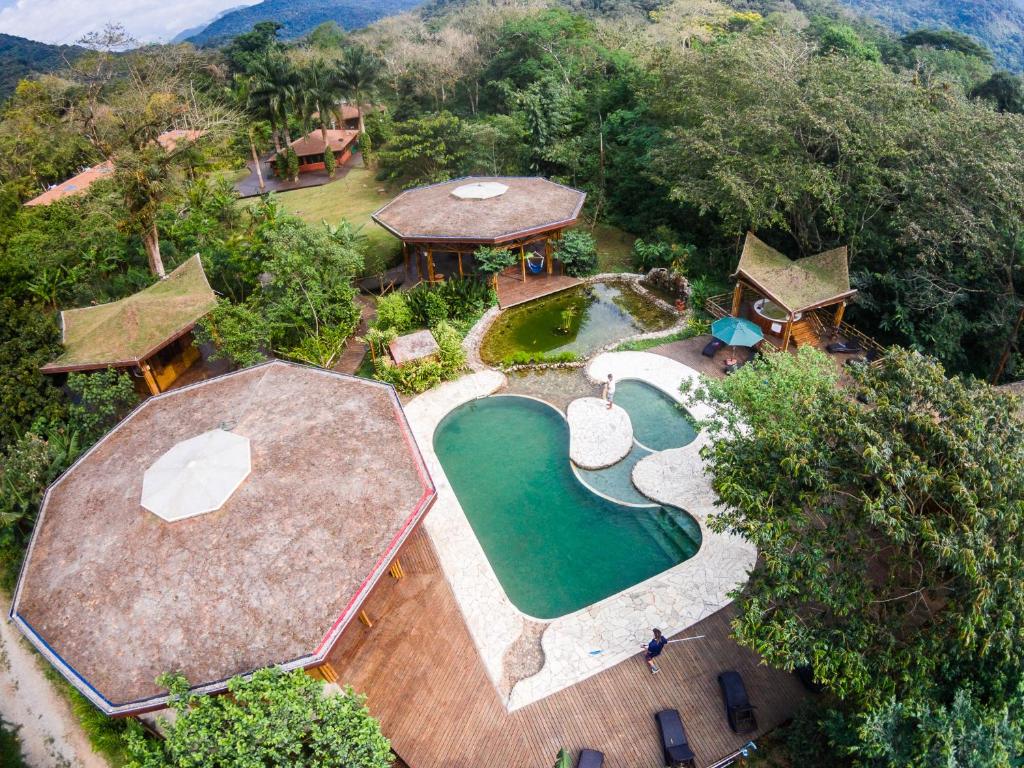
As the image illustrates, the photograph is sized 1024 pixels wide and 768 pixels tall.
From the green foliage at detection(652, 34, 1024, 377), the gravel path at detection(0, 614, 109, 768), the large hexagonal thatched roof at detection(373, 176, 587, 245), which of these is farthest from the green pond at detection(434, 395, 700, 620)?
the green foliage at detection(652, 34, 1024, 377)

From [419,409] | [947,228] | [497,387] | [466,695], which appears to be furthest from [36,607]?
[947,228]

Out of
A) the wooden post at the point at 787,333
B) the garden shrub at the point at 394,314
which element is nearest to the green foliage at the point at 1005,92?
the wooden post at the point at 787,333

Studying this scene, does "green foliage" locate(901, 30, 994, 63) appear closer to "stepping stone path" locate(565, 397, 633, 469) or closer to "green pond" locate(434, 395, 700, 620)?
"stepping stone path" locate(565, 397, 633, 469)

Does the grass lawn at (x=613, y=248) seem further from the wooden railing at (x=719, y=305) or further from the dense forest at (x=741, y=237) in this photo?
the wooden railing at (x=719, y=305)

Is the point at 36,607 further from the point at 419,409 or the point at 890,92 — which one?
the point at 890,92

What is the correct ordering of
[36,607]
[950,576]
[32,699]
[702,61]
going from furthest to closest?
[702,61] → [32,699] → [36,607] → [950,576]

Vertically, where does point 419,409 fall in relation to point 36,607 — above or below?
below
